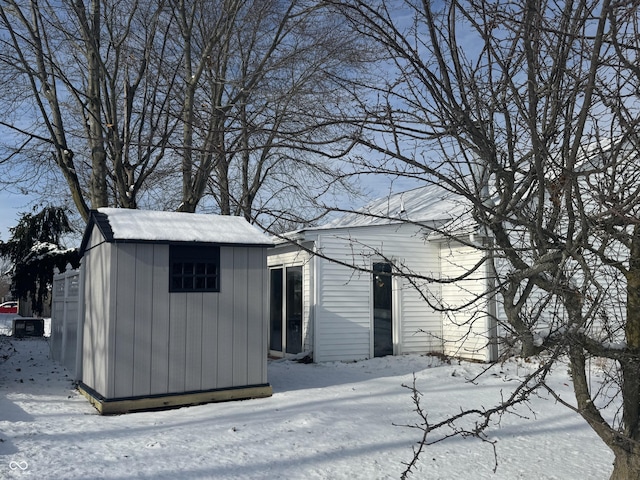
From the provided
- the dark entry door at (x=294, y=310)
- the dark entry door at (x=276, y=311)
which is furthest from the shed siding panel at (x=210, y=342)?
the dark entry door at (x=276, y=311)

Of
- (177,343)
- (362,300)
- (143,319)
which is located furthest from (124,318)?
(362,300)

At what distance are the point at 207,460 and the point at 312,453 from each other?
971mm

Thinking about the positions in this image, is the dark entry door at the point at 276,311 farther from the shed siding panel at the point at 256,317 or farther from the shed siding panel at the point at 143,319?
the shed siding panel at the point at 143,319

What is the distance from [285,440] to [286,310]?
753 centimetres

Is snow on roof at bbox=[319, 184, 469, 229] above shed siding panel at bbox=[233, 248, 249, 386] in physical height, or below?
above

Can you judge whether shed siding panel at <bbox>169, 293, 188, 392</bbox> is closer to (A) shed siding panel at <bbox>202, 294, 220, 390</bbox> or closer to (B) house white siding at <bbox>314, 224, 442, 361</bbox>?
(A) shed siding panel at <bbox>202, 294, 220, 390</bbox>

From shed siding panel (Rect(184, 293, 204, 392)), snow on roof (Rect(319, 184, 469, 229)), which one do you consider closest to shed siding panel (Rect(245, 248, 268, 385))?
shed siding panel (Rect(184, 293, 204, 392))

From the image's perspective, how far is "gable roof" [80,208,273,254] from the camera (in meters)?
7.05

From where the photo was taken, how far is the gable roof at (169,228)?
7047mm

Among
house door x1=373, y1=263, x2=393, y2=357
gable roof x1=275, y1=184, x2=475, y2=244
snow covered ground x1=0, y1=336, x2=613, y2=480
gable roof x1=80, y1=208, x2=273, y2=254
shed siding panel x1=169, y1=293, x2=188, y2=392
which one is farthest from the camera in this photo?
house door x1=373, y1=263, x2=393, y2=357

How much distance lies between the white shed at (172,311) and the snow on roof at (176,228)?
1cm

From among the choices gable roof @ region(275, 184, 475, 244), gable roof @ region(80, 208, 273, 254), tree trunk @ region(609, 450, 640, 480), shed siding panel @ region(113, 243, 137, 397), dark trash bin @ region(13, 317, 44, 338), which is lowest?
dark trash bin @ region(13, 317, 44, 338)

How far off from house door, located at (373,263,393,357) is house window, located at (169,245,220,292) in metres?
5.27

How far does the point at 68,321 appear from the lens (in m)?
10.0
